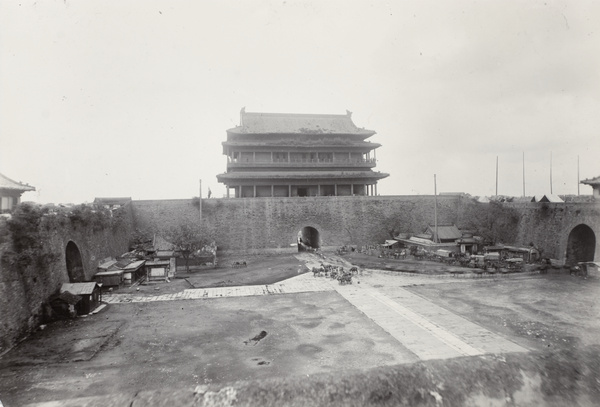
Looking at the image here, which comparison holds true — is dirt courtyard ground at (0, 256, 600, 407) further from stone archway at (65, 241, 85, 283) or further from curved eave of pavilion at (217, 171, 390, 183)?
curved eave of pavilion at (217, 171, 390, 183)

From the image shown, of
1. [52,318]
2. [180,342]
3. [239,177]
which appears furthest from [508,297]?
[239,177]

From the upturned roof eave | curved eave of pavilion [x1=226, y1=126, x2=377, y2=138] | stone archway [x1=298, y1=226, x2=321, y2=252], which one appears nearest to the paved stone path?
stone archway [x1=298, y1=226, x2=321, y2=252]

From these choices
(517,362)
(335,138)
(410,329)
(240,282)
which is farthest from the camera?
(335,138)

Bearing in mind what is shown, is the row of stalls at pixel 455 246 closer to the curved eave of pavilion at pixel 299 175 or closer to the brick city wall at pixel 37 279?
the curved eave of pavilion at pixel 299 175

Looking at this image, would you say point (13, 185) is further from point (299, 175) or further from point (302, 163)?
point (302, 163)

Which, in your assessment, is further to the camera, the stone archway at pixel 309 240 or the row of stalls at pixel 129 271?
the stone archway at pixel 309 240

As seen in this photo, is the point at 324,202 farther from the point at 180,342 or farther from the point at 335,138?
the point at 180,342

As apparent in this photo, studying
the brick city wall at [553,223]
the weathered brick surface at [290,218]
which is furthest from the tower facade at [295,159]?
the brick city wall at [553,223]
